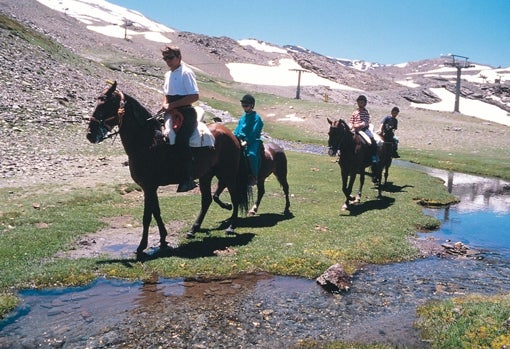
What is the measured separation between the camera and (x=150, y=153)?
11.0m

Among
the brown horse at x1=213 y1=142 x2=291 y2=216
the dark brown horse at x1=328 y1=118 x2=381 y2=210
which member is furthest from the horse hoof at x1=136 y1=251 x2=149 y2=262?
the dark brown horse at x1=328 y1=118 x2=381 y2=210

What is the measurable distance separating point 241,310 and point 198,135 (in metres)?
5.05

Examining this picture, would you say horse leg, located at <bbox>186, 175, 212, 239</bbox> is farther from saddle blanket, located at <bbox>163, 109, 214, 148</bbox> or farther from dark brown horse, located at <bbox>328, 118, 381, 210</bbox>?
dark brown horse, located at <bbox>328, 118, 381, 210</bbox>

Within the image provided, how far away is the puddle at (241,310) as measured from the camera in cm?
733

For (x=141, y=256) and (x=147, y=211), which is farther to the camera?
(x=147, y=211)

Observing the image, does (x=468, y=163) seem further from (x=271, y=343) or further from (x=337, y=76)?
(x=337, y=76)

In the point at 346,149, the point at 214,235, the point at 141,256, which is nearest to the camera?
the point at 141,256

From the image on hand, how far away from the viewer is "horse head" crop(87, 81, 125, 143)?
10.1 m

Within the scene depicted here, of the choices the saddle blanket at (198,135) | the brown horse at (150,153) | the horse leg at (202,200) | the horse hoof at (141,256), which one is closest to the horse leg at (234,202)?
the brown horse at (150,153)

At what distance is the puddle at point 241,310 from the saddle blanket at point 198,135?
3698mm

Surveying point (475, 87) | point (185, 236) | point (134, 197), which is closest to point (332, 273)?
point (185, 236)

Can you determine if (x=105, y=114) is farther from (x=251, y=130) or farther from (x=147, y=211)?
(x=251, y=130)

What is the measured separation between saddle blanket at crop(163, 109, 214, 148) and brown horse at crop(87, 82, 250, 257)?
0.70 feet

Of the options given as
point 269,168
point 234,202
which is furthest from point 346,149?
point 234,202
